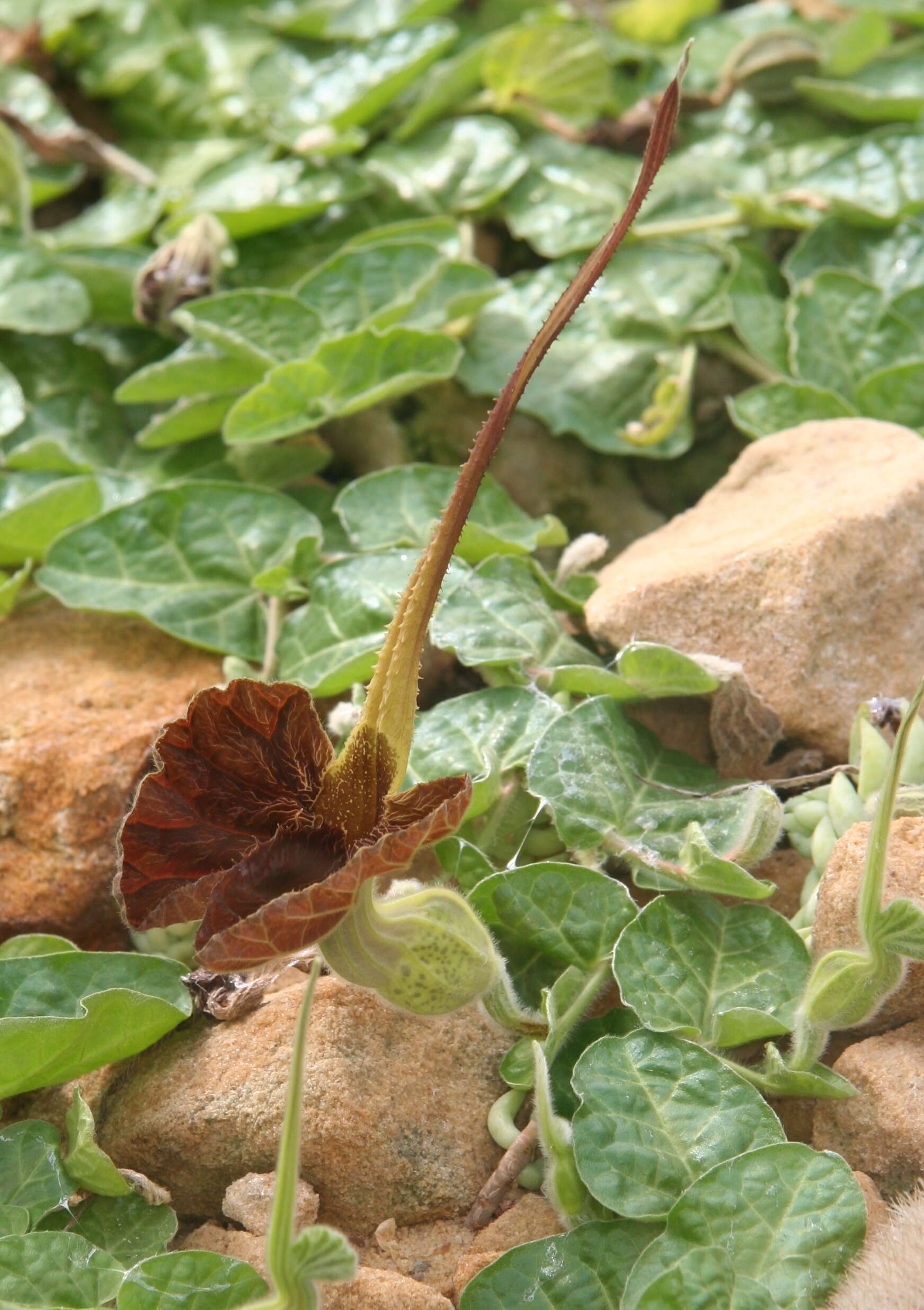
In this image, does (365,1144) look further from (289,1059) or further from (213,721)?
(213,721)

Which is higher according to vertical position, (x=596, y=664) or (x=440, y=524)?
(x=440, y=524)

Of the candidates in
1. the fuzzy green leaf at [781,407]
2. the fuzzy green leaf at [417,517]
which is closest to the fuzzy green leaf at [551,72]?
the fuzzy green leaf at [781,407]

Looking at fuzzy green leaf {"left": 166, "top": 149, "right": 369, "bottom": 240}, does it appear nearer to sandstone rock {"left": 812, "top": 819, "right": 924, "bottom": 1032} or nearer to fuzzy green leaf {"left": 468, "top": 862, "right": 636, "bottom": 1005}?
fuzzy green leaf {"left": 468, "top": 862, "right": 636, "bottom": 1005}

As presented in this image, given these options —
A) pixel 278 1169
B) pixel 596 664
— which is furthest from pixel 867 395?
pixel 278 1169

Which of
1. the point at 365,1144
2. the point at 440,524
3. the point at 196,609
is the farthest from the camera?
the point at 196,609

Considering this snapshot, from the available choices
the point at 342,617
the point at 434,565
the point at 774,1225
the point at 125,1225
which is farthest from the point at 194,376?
the point at 774,1225

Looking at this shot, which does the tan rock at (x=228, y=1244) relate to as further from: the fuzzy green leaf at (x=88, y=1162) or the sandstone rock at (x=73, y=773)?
the sandstone rock at (x=73, y=773)

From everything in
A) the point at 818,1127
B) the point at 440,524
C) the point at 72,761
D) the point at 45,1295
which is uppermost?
the point at 440,524
